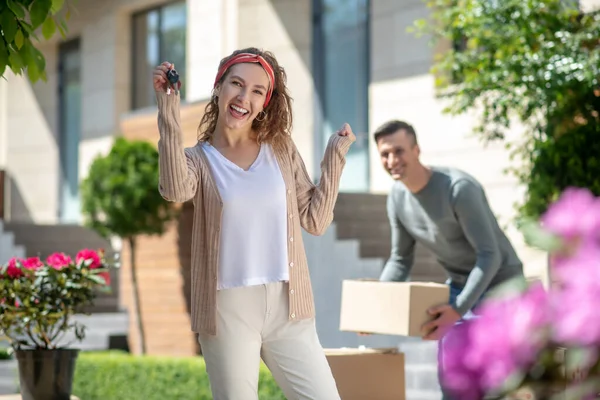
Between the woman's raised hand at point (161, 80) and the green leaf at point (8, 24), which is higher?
the green leaf at point (8, 24)

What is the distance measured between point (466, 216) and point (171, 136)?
1917 millimetres

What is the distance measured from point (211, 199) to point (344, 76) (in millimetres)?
9645

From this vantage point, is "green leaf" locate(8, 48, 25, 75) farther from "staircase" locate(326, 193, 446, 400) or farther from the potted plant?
"staircase" locate(326, 193, 446, 400)

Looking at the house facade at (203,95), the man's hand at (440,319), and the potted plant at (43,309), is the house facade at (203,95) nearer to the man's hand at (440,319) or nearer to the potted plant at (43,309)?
the potted plant at (43,309)

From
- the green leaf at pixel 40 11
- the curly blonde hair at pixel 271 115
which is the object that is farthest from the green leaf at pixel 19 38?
the curly blonde hair at pixel 271 115

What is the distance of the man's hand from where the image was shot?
15.6ft

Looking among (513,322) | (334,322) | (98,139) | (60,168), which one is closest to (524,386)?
(513,322)

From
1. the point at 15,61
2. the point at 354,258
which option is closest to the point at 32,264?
the point at 15,61

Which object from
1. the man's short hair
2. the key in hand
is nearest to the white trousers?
the key in hand

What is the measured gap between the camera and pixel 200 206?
352cm

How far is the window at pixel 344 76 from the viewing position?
41.2ft

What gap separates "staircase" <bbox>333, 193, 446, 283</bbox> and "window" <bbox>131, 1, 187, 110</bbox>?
575 cm

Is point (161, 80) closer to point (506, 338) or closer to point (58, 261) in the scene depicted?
point (506, 338)

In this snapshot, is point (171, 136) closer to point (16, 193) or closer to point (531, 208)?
point (531, 208)
